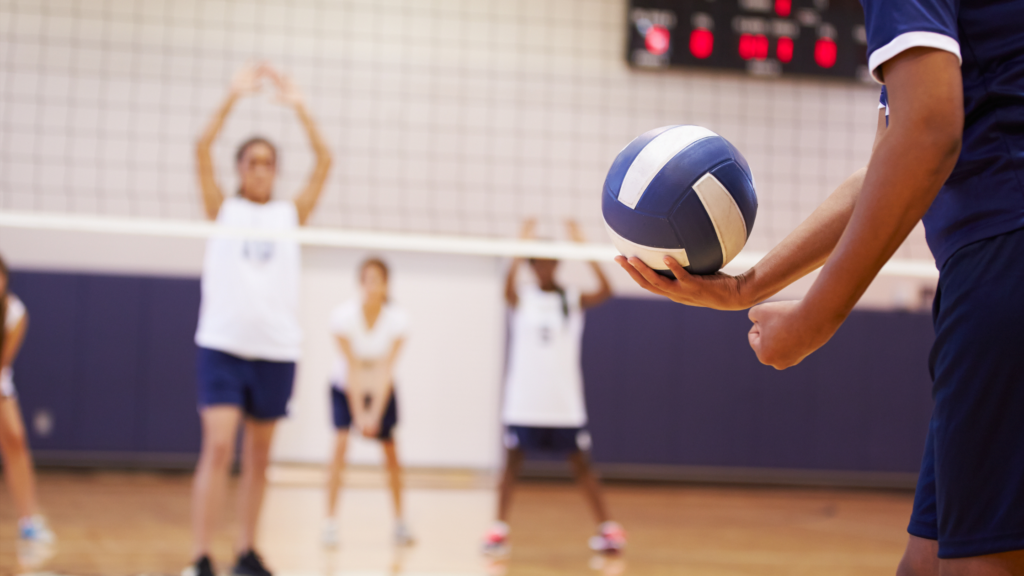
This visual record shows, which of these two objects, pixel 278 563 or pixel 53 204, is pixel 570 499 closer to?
pixel 278 563

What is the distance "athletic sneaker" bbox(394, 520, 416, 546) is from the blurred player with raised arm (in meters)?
3.93

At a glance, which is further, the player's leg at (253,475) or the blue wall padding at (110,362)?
the blue wall padding at (110,362)

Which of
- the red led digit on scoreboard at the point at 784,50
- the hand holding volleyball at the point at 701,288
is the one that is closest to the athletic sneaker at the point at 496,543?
the hand holding volleyball at the point at 701,288

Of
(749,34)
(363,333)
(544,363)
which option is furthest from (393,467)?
(749,34)

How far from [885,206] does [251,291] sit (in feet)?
9.38

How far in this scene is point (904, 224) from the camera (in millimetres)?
1075

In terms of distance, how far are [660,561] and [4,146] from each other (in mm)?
6349

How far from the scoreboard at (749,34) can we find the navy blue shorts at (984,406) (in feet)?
19.8

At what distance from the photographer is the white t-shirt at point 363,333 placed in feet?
16.9

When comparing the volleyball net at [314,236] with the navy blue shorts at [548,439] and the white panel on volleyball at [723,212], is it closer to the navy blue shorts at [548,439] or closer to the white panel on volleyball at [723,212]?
the navy blue shorts at [548,439]

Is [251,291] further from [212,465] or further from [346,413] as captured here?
[346,413]

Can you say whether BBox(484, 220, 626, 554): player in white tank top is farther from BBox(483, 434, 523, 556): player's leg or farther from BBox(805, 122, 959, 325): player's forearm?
BBox(805, 122, 959, 325): player's forearm

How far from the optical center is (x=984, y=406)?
1.10m

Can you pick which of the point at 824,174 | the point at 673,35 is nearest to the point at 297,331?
the point at 673,35
